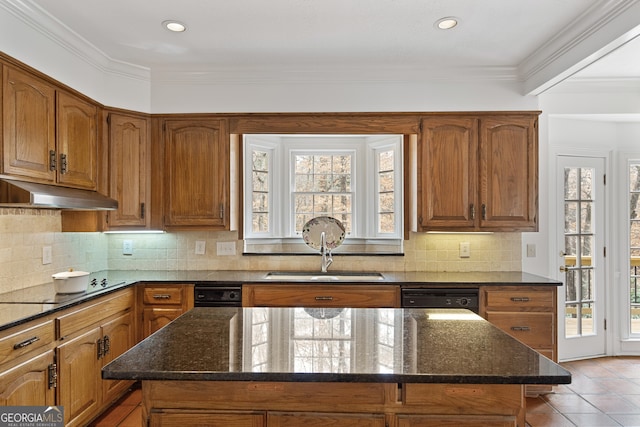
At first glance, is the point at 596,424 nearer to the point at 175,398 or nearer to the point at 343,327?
the point at 343,327

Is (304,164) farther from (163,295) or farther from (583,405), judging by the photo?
(583,405)

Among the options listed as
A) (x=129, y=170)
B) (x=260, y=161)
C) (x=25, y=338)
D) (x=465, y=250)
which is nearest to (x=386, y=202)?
(x=465, y=250)

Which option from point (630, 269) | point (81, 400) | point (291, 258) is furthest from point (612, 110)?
point (81, 400)

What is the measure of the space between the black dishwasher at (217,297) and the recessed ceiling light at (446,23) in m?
2.31

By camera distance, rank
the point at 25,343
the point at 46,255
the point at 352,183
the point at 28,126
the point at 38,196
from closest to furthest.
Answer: the point at 25,343 → the point at 38,196 → the point at 28,126 → the point at 46,255 → the point at 352,183

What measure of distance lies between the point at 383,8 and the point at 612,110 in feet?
8.00

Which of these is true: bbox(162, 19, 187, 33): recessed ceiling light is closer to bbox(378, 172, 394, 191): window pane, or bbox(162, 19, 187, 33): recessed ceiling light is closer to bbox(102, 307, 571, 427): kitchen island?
bbox(102, 307, 571, 427): kitchen island

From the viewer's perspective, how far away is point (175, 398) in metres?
1.30

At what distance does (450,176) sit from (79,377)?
296 centimetres

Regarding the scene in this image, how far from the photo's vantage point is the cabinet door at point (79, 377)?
2.19 metres

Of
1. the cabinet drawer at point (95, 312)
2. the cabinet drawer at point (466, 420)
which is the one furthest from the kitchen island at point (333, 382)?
the cabinet drawer at point (95, 312)

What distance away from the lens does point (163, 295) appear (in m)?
3.01

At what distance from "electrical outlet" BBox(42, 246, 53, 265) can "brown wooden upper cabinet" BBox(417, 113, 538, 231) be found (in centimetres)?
283

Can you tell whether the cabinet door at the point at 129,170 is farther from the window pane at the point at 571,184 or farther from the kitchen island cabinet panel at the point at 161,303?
the window pane at the point at 571,184
